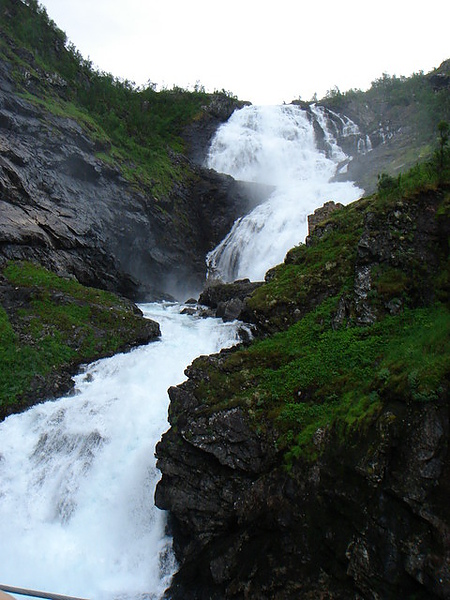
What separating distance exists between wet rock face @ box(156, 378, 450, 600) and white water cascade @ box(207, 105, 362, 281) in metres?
19.6

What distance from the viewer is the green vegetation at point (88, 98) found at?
32.1 m

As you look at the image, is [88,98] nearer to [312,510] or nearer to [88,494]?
[88,494]

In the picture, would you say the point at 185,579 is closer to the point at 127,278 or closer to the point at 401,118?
the point at 127,278

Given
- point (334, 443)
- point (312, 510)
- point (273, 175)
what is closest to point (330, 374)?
point (334, 443)

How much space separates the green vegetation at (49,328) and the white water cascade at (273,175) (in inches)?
476

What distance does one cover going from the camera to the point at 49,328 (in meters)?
16.1

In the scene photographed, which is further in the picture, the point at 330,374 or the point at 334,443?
the point at 330,374

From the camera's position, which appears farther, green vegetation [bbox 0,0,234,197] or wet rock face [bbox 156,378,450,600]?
green vegetation [bbox 0,0,234,197]

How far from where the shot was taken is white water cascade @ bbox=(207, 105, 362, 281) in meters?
28.8

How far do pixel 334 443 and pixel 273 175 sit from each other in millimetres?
39121

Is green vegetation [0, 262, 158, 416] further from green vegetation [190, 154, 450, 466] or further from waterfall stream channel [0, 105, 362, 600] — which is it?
green vegetation [190, 154, 450, 466]

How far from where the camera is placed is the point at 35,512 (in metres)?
9.70

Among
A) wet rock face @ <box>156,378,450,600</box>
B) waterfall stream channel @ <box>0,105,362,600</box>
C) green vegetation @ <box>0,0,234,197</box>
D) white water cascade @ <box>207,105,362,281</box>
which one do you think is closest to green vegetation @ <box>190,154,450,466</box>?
wet rock face @ <box>156,378,450,600</box>

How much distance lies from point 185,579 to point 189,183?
33.9m
